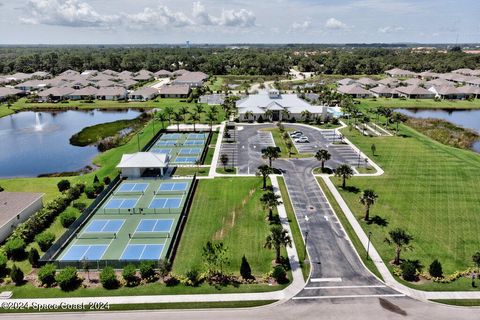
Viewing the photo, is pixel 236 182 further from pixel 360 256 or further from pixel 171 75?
pixel 171 75

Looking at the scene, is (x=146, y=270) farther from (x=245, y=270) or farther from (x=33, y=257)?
(x=33, y=257)

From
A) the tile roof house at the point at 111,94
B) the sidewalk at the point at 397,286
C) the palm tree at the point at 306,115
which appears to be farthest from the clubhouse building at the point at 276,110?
the sidewalk at the point at 397,286

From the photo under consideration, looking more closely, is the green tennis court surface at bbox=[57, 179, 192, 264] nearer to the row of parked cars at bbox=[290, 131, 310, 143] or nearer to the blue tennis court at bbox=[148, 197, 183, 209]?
the blue tennis court at bbox=[148, 197, 183, 209]

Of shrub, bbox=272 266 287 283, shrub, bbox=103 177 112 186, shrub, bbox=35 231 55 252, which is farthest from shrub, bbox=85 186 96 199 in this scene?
shrub, bbox=272 266 287 283

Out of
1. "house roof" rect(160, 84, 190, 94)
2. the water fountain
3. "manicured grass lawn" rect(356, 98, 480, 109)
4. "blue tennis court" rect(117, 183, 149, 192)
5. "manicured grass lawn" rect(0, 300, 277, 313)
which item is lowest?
"manicured grass lawn" rect(0, 300, 277, 313)

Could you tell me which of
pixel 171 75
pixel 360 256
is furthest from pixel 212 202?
pixel 171 75

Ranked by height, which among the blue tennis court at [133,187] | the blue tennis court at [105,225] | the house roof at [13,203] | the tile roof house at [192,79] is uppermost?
the tile roof house at [192,79]

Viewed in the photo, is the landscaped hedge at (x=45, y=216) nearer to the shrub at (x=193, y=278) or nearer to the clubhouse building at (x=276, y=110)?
the shrub at (x=193, y=278)
